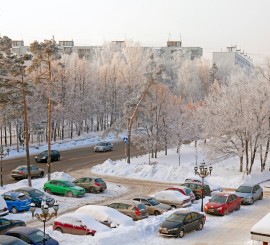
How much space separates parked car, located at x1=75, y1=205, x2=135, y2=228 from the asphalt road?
62.7 feet

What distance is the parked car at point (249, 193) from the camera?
102 feet

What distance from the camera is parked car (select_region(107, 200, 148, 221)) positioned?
81.9ft

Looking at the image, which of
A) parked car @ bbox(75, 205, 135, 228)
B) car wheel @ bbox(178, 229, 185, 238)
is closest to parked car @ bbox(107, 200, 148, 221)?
parked car @ bbox(75, 205, 135, 228)

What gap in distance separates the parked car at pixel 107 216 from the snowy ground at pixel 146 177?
0.74 meters

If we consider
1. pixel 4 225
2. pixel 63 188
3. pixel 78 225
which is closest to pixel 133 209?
pixel 78 225

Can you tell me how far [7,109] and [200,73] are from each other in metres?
78.4

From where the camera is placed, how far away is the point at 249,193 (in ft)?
104

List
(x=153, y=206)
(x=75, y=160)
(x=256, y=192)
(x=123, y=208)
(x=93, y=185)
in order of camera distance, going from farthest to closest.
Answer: (x=75, y=160) < (x=93, y=185) < (x=256, y=192) < (x=153, y=206) < (x=123, y=208)

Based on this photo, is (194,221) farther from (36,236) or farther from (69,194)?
(69,194)

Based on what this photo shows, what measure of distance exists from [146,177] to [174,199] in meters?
13.2

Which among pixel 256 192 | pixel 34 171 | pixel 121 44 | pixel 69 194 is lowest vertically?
pixel 34 171

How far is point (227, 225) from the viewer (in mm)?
25078

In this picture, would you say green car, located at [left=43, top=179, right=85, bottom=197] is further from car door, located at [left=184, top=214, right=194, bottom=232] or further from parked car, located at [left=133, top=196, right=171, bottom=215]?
car door, located at [left=184, top=214, right=194, bottom=232]

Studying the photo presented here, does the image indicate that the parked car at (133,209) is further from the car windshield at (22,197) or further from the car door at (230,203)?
the car windshield at (22,197)
